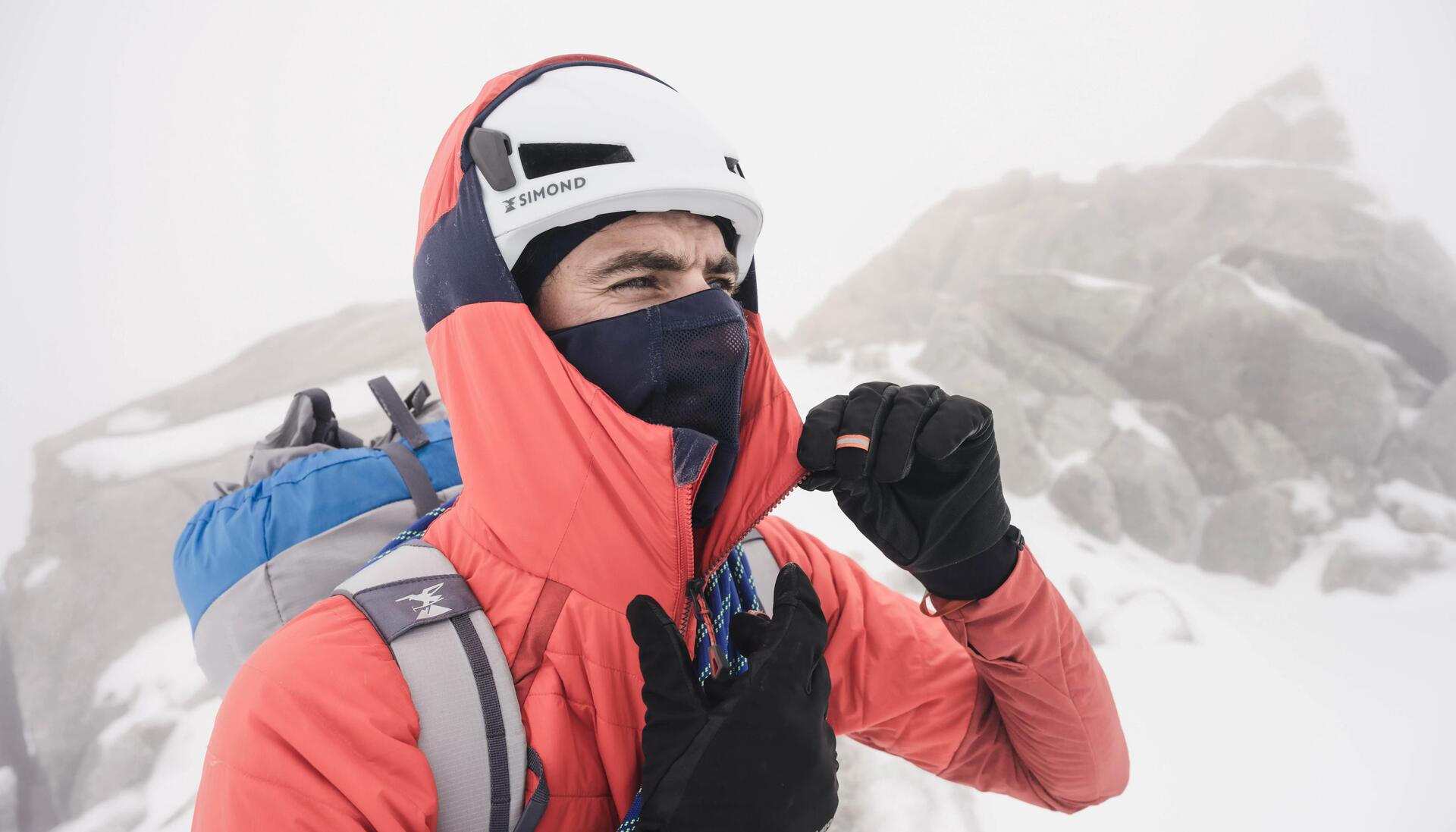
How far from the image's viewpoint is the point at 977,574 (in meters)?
1.26

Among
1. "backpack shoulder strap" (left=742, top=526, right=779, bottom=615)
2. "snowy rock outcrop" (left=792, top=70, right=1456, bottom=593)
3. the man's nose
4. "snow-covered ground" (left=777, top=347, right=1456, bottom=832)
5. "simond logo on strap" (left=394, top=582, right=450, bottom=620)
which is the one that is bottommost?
"snow-covered ground" (left=777, top=347, right=1456, bottom=832)

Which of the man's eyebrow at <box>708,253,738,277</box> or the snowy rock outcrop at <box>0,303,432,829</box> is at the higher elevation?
the man's eyebrow at <box>708,253,738,277</box>

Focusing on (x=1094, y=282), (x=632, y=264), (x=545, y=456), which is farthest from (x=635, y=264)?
(x=1094, y=282)

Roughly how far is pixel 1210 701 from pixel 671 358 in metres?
4.03

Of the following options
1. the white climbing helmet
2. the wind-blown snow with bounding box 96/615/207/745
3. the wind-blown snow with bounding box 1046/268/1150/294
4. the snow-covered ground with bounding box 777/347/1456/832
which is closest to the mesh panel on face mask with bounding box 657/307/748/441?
the white climbing helmet

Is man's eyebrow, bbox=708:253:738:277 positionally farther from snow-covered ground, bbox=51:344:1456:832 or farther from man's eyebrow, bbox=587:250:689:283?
snow-covered ground, bbox=51:344:1456:832

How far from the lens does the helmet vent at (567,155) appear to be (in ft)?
4.04

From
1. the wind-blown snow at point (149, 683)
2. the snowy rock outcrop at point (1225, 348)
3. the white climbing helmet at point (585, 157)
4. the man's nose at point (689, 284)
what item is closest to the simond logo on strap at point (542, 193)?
the white climbing helmet at point (585, 157)

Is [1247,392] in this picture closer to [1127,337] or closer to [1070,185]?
[1127,337]

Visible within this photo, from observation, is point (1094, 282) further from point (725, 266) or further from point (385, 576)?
point (385, 576)

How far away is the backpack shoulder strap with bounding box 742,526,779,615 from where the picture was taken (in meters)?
1.41

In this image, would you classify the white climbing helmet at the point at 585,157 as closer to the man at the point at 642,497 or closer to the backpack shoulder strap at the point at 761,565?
the man at the point at 642,497

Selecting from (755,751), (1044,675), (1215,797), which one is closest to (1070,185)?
(1215,797)

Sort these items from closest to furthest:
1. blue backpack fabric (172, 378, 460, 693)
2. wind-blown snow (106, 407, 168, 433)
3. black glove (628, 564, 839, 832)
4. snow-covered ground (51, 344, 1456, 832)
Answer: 1. black glove (628, 564, 839, 832)
2. blue backpack fabric (172, 378, 460, 693)
3. snow-covered ground (51, 344, 1456, 832)
4. wind-blown snow (106, 407, 168, 433)
